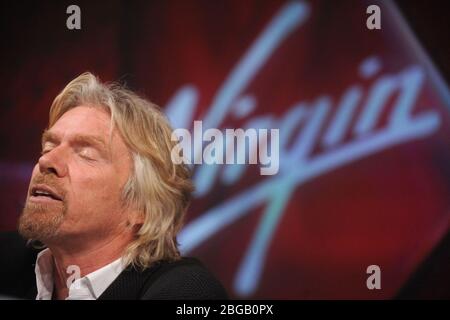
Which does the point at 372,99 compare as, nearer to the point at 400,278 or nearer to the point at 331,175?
the point at 331,175

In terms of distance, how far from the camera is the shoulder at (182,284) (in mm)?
1434

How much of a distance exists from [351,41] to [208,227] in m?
1.05

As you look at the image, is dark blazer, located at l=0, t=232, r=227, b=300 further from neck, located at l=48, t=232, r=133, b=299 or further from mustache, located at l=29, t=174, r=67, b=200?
mustache, located at l=29, t=174, r=67, b=200

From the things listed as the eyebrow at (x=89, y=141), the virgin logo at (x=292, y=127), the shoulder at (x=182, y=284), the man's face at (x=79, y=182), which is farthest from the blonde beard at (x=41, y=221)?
the virgin logo at (x=292, y=127)

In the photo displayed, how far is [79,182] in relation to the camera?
159cm

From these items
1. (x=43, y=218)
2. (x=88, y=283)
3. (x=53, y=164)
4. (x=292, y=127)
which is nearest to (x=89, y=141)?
(x=53, y=164)

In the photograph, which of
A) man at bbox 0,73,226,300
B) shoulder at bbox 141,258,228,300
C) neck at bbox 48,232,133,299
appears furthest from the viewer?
neck at bbox 48,232,133,299

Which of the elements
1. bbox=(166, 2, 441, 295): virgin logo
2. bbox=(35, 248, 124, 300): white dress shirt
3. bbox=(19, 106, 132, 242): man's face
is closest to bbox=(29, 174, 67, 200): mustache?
bbox=(19, 106, 132, 242): man's face

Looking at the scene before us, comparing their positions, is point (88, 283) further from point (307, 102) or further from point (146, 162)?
point (307, 102)

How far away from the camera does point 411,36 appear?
241 centimetres

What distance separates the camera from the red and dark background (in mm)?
2373

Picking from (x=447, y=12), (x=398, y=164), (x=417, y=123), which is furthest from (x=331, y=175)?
(x=447, y=12)

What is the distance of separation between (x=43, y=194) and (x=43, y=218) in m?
0.08

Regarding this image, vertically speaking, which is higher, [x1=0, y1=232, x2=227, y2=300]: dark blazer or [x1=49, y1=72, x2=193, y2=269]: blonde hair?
[x1=49, y1=72, x2=193, y2=269]: blonde hair
